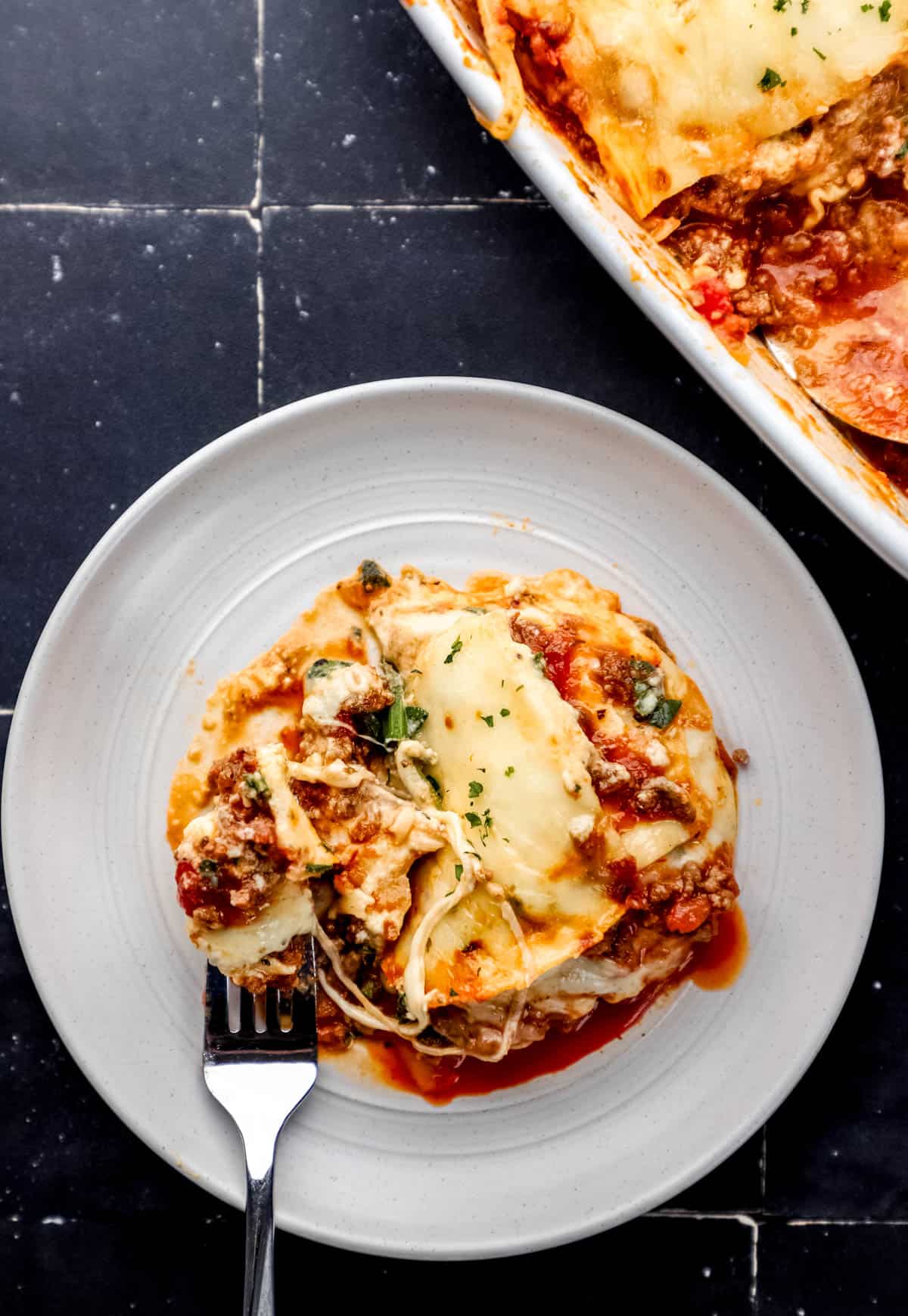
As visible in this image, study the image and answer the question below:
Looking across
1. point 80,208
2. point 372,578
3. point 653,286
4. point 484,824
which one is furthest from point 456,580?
point 80,208

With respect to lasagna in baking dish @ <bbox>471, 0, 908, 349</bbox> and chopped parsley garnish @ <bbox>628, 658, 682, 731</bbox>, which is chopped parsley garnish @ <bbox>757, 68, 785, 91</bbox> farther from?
chopped parsley garnish @ <bbox>628, 658, 682, 731</bbox>

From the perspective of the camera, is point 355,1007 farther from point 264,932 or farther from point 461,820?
point 461,820

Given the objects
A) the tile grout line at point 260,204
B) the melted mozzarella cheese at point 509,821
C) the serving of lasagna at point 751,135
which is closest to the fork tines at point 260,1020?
the melted mozzarella cheese at point 509,821

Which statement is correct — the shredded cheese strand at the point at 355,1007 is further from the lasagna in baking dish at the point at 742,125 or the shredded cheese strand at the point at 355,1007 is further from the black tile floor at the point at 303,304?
the lasagna in baking dish at the point at 742,125

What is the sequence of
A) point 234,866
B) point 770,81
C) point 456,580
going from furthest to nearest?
point 456,580, point 770,81, point 234,866

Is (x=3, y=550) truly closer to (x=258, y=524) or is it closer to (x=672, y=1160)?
(x=258, y=524)
